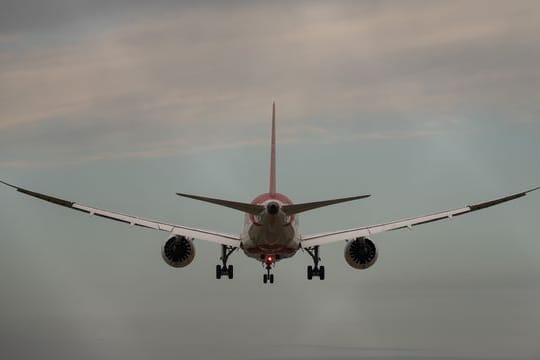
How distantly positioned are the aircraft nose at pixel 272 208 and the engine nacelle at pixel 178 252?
11917mm

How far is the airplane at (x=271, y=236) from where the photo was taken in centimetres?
7731

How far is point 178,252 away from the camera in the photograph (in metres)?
85.2

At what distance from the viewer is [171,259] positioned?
85312mm

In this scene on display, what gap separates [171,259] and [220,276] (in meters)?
4.81

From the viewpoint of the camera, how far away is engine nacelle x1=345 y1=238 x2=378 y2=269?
8494 cm

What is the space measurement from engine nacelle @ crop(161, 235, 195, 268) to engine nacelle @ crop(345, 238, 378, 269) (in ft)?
36.4

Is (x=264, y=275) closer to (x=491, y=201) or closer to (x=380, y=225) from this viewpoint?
(x=380, y=225)

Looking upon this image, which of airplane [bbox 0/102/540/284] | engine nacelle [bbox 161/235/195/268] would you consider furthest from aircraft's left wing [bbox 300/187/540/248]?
engine nacelle [bbox 161/235/195/268]

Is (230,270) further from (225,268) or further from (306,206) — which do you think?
(306,206)

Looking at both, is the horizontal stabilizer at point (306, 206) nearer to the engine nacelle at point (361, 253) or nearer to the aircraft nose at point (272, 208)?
the aircraft nose at point (272, 208)

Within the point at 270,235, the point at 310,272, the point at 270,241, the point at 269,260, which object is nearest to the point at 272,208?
the point at 270,235

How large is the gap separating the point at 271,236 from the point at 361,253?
9717 millimetres

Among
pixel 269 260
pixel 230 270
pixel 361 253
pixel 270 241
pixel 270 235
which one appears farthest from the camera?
pixel 230 270

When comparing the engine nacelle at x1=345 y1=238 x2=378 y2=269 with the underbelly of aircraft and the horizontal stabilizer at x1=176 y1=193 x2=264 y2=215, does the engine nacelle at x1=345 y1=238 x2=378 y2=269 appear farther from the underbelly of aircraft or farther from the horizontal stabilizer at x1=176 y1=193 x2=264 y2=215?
the horizontal stabilizer at x1=176 y1=193 x2=264 y2=215
